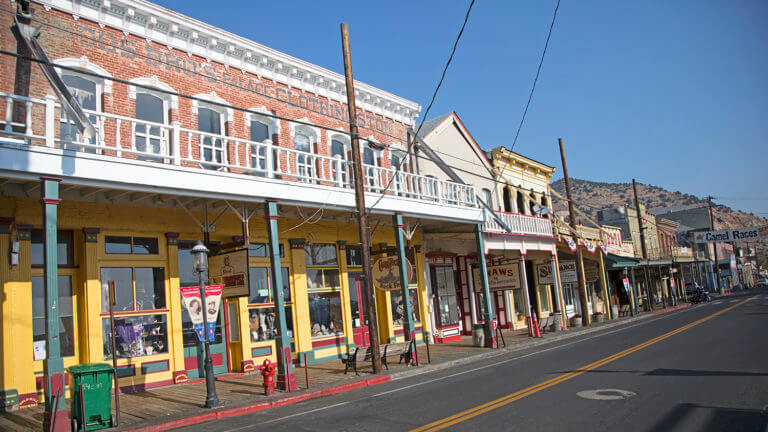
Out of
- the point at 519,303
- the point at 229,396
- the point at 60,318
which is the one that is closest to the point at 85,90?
the point at 60,318

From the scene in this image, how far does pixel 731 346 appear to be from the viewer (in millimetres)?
13875

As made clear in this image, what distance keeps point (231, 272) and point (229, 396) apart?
9.43 feet

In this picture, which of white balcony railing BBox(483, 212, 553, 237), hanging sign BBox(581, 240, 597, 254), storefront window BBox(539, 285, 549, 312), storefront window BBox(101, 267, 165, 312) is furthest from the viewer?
storefront window BBox(539, 285, 549, 312)

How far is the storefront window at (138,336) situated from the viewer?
1209cm

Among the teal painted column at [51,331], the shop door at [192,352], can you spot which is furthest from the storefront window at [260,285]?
the teal painted column at [51,331]

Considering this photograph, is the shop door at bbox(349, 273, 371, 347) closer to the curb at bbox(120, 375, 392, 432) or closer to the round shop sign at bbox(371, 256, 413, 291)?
the round shop sign at bbox(371, 256, 413, 291)

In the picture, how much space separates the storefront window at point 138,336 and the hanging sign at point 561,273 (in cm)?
1915

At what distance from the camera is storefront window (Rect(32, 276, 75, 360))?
11.1 meters

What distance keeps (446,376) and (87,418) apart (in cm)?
760

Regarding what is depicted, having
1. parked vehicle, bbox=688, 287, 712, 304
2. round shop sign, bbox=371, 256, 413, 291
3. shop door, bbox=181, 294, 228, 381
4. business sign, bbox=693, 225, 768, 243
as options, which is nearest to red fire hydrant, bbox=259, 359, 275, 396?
shop door, bbox=181, 294, 228, 381

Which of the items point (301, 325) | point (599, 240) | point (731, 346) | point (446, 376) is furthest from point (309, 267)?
point (599, 240)

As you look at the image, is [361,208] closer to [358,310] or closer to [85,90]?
[358,310]

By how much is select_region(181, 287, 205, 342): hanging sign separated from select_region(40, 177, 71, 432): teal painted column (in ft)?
7.74

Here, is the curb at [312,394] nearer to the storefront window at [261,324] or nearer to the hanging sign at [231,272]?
the hanging sign at [231,272]
